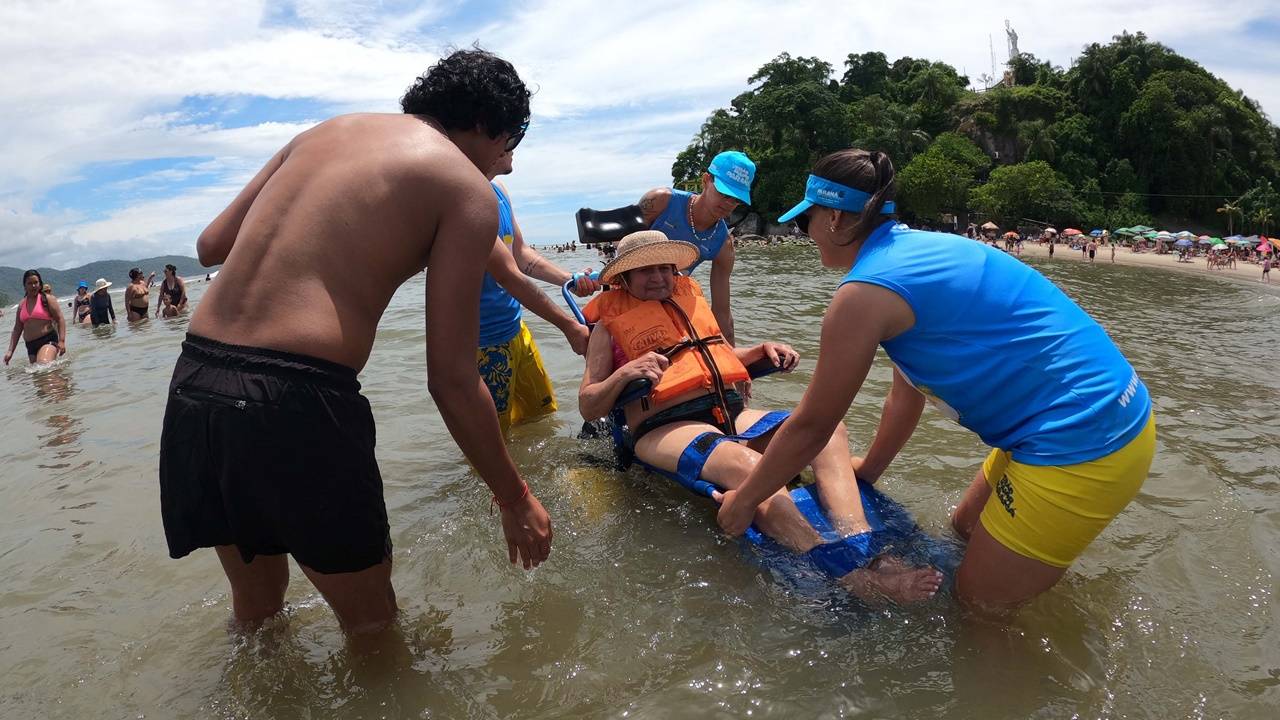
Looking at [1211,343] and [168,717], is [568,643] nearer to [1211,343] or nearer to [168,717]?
[168,717]

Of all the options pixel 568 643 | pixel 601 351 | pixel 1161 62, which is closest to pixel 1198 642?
pixel 568 643

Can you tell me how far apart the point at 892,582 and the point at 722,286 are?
298 cm

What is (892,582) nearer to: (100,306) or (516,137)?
(516,137)

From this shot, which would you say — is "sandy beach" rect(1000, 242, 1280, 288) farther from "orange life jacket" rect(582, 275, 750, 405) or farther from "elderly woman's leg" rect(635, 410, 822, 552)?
"elderly woman's leg" rect(635, 410, 822, 552)

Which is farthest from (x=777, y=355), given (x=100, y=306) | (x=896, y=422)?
(x=100, y=306)

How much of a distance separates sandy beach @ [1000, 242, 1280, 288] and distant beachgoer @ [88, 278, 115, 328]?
33.4 meters

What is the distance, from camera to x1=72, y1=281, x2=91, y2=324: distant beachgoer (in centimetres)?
1764

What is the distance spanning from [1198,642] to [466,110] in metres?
3.25

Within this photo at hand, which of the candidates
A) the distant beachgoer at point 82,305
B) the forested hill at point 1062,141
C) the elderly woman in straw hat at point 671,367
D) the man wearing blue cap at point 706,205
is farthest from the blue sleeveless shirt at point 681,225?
the forested hill at point 1062,141

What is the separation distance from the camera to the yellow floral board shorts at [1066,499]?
2.47 metres

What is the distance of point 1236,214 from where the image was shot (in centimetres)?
4906

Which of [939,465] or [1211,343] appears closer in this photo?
[939,465]

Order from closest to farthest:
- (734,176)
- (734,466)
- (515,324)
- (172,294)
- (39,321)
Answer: (734,466), (515,324), (734,176), (39,321), (172,294)

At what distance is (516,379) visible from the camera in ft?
16.4
